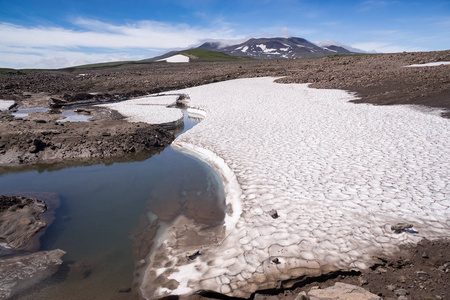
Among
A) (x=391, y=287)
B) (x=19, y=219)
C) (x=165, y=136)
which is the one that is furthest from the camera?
(x=165, y=136)

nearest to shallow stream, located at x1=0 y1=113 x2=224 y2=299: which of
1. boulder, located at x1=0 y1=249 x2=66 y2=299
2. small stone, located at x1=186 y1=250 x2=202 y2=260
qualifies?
boulder, located at x1=0 y1=249 x2=66 y2=299

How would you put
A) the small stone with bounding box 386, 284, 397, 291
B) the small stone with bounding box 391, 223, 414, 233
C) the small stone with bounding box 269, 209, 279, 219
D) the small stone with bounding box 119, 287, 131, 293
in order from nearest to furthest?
1. the small stone with bounding box 386, 284, 397, 291
2. the small stone with bounding box 119, 287, 131, 293
3. the small stone with bounding box 391, 223, 414, 233
4. the small stone with bounding box 269, 209, 279, 219

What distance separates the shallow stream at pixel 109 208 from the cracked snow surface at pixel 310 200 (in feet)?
1.82

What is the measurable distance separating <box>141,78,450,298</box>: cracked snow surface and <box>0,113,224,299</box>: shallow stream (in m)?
0.56

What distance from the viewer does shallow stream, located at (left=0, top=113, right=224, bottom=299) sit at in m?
4.91

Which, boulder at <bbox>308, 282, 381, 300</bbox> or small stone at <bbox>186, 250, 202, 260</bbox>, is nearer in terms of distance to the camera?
boulder at <bbox>308, 282, 381, 300</bbox>

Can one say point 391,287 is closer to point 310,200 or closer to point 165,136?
point 310,200

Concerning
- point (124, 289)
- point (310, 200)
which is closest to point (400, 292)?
point (310, 200)

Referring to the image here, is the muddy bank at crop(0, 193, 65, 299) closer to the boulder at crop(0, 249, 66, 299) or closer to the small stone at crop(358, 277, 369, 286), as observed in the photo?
the boulder at crop(0, 249, 66, 299)

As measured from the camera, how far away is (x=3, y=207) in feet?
22.8

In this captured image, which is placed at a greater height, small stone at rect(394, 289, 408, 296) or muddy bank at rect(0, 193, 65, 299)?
small stone at rect(394, 289, 408, 296)

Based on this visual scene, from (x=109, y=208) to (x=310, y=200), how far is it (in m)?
5.09

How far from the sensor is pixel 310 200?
6375 mm

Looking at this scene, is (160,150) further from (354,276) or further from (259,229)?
(354,276)
